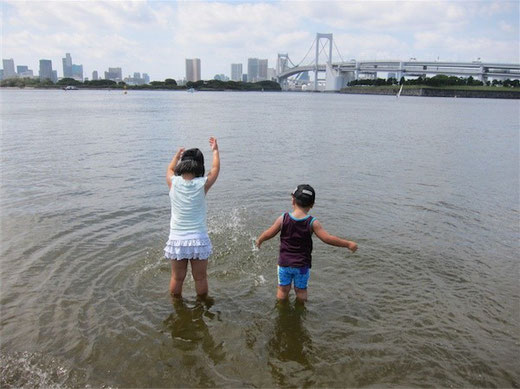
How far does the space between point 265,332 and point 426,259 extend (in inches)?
150

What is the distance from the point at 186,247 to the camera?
4.88m

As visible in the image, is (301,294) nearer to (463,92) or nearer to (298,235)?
(298,235)

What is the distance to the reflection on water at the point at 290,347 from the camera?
4.21 meters

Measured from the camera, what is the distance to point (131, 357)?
4387 millimetres

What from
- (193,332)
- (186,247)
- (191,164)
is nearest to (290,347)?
(193,332)

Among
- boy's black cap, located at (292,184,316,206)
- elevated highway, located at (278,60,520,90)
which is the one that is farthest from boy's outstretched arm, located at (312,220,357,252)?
elevated highway, located at (278,60,520,90)

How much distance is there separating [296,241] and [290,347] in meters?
1.24

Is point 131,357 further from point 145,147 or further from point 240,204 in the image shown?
point 145,147

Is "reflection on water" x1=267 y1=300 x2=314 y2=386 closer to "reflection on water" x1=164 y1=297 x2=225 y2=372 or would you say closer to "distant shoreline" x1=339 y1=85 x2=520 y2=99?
"reflection on water" x1=164 y1=297 x2=225 y2=372

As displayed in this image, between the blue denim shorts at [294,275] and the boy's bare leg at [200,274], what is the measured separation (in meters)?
0.99

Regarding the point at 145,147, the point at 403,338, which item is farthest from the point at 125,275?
the point at 145,147

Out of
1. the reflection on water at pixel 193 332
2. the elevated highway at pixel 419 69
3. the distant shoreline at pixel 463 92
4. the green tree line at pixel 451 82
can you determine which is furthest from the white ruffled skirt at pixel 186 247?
the elevated highway at pixel 419 69

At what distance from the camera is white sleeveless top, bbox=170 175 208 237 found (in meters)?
4.81

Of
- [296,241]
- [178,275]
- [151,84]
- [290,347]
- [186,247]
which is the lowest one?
[290,347]
